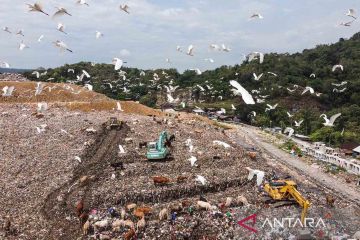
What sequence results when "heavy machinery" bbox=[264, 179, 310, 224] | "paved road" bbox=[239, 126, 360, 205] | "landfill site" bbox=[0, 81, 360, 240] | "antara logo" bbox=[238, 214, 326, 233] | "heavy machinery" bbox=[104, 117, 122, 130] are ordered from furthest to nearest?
"heavy machinery" bbox=[104, 117, 122, 130], "paved road" bbox=[239, 126, 360, 205], "heavy machinery" bbox=[264, 179, 310, 224], "antara logo" bbox=[238, 214, 326, 233], "landfill site" bbox=[0, 81, 360, 240]

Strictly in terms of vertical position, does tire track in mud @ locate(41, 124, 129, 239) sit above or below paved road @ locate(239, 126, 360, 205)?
above

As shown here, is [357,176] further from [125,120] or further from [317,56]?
[317,56]

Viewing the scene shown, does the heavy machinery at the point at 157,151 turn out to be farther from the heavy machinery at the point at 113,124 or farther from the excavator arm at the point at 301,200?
the excavator arm at the point at 301,200

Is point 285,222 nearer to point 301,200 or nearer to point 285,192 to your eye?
point 301,200

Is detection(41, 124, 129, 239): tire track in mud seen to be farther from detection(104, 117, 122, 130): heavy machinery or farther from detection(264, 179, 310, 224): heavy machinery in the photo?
detection(264, 179, 310, 224): heavy machinery

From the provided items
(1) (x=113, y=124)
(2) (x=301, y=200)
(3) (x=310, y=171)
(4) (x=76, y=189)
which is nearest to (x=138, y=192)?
(4) (x=76, y=189)

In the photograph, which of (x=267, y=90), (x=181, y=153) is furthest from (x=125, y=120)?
(x=267, y=90)

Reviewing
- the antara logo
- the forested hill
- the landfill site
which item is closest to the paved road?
the landfill site
